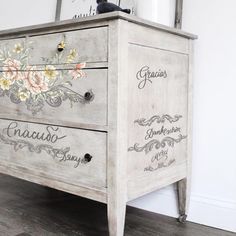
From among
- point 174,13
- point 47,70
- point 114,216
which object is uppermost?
point 174,13

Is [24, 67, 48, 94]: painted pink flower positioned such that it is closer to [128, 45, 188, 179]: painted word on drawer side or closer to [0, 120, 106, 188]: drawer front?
[0, 120, 106, 188]: drawer front

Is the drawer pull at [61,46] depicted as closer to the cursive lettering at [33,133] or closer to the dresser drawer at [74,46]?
the dresser drawer at [74,46]

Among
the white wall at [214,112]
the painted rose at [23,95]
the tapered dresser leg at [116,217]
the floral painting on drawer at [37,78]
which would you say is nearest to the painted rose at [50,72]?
the floral painting on drawer at [37,78]

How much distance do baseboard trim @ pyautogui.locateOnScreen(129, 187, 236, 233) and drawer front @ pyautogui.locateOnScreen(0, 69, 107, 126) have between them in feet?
2.25

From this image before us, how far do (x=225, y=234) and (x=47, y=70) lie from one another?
102 cm

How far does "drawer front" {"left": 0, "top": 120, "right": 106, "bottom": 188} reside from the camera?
1242 mm

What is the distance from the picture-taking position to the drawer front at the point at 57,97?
1225 millimetres

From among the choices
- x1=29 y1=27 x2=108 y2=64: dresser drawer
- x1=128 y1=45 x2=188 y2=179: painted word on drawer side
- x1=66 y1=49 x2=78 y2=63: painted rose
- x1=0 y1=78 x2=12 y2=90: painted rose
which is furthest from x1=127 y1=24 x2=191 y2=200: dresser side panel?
x1=0 y1=78 x2=12 y2=90: painted rose

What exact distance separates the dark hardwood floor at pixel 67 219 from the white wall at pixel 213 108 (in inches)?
4.8

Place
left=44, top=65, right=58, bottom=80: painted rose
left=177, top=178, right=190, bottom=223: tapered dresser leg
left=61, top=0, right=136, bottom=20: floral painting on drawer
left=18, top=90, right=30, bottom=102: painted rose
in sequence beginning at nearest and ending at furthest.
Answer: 1. left=44, top=65, right=58, bottom=80: painted rose
2. left=18, top=90, right=30, bottom=102: painted rose
3. left=177, top=178, right=190, bottom=223: tapered dresser leg
4. left=61, top=0, right=136, bottom=20: floral painting on drawer

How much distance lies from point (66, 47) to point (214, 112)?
2.34ft

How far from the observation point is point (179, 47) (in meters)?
1.48

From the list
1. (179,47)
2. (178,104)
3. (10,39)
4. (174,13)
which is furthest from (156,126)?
(10,39)

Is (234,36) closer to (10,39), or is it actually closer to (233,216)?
(233,216)
